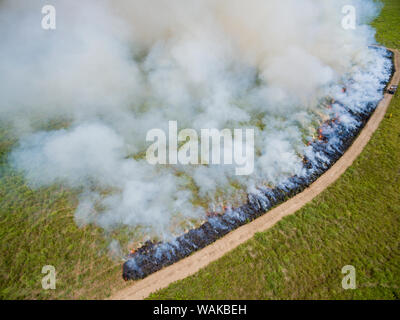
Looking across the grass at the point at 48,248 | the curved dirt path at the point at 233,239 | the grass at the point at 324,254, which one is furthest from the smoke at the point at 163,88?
the grass at the point at 324,254

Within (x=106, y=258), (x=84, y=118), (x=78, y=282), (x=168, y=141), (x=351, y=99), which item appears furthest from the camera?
(x=351, y=99)

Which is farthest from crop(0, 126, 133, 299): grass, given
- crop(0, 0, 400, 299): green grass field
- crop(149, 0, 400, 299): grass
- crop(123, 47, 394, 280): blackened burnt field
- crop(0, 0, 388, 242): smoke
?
crop(149, 0, 400, 299): grass

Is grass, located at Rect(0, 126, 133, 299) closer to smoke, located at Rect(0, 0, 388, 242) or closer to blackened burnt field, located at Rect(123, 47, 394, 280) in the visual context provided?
smoke, located at Rect(0, 0, 388, 242)

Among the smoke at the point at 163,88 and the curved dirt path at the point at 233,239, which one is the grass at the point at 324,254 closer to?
the curved dirt path at the point at 233,239

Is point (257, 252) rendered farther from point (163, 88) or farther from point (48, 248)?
point (163, 88)

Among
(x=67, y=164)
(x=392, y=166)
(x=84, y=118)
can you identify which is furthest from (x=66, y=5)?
(x=392, y=166)

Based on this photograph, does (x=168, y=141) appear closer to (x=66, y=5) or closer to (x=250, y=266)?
(x=250, y=266)

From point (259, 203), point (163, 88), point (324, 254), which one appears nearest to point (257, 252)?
point (259, 203)
